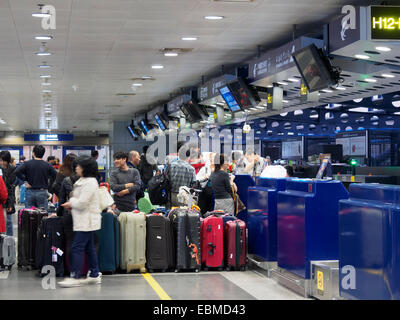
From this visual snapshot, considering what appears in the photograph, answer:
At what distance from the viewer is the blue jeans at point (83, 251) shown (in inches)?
305

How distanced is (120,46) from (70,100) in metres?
10.1

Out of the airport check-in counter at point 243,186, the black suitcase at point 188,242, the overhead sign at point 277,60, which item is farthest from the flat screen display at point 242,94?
the black suitcase at point 188,242

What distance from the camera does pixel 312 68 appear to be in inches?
387

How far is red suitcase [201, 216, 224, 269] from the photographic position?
28.6 feet

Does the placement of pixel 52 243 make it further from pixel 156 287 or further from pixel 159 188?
pixel 159 188

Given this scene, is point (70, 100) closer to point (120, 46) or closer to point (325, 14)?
point (120, 46)

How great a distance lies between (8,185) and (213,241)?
4752 mm

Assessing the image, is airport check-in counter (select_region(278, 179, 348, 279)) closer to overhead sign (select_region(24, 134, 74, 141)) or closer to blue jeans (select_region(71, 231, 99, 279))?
blue jeans (select_region(71, 231, 99, 279))

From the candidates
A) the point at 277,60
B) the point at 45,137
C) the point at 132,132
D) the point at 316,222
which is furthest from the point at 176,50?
the point at 45,137

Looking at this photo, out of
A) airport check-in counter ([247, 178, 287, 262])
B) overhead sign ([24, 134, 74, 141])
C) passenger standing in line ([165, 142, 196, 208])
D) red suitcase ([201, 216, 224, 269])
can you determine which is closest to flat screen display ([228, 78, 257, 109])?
passenger standing in line ([165, 142, 196, 208])

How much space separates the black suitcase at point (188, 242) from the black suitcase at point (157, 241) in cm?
15

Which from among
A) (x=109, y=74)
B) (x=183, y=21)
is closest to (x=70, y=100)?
(x=109, y=74)

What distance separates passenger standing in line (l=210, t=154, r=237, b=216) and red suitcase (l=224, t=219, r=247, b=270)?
2.73 feet

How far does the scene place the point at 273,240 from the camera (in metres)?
8.23
